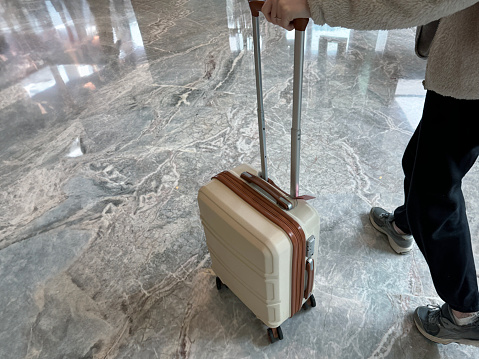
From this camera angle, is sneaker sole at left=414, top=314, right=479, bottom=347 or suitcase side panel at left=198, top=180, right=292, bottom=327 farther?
sneaker sole at left=414, top=314, right=479, bottom=347

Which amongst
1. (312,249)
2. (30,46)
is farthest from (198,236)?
(30,46)

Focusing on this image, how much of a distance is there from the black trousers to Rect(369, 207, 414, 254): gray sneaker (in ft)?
0.93

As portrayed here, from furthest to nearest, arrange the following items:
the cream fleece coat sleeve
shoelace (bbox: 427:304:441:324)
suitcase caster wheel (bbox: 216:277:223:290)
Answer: suitcase caster wheel (bbox: 216:277:223:290)
shoelace (bbox: 427:304:441:324)
the cream fleece coat sleeve

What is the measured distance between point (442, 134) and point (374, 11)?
1.06ft

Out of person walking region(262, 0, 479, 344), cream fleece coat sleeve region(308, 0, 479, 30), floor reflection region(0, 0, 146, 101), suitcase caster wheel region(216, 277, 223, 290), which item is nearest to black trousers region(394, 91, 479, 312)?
person walking region(262, 0, 479, 344)

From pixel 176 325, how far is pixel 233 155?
2.68ft

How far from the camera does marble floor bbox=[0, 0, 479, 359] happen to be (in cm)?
107

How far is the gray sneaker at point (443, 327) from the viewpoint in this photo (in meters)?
0.93

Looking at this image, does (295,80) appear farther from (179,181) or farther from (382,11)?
(179,181)

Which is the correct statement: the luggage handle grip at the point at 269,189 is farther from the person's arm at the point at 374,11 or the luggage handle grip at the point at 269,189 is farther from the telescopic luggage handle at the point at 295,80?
the person's arm at the point at 374,11

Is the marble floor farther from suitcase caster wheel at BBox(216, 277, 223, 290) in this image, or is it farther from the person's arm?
the person's arm

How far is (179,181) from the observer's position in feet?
Result: 5.17

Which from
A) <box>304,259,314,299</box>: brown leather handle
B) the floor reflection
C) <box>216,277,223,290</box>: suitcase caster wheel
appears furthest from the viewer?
the floor reflection

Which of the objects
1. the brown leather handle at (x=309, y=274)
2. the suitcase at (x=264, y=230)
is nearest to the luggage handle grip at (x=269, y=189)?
the suitcase at (x=264, y=230)
